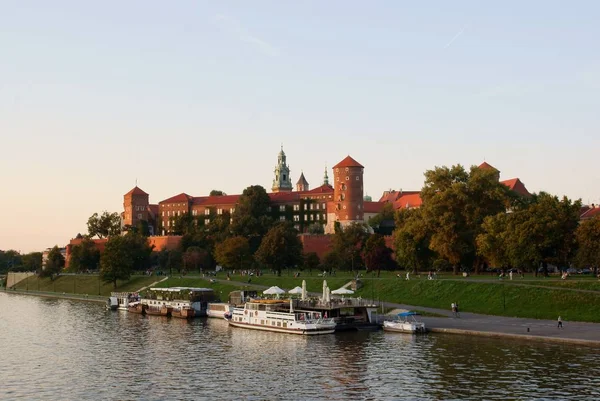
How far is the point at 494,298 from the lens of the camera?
71125 millimetres

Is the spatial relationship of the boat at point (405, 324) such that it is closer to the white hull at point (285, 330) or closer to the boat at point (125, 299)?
the white hull at point (285, 330)

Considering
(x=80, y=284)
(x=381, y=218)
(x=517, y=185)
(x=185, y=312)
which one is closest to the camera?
(x=185, y=312)

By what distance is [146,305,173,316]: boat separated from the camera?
90.1 m

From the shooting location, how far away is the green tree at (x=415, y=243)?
9600 cm

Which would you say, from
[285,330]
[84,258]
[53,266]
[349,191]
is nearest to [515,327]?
[285,330]

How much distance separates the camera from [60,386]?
44844 millimetres

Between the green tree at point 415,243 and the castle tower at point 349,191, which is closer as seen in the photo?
the green tree at point 415,243

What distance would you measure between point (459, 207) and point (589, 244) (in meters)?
23.4

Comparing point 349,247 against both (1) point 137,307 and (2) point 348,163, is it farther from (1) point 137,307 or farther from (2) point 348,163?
(2) point 348,163

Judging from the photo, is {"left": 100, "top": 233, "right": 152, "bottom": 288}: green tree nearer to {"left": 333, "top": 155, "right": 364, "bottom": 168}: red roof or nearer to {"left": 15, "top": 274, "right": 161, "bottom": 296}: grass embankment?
{"left": 15, "top": 274, "right": 161, "bottom": 296}: grass embankment

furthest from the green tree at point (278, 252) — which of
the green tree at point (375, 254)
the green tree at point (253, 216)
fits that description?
the green tree at point (253, 216)

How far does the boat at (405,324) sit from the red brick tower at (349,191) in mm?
102968

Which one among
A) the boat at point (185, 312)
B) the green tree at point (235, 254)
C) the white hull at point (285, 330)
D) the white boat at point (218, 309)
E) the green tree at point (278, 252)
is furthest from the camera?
the green tree at point (235, 254)

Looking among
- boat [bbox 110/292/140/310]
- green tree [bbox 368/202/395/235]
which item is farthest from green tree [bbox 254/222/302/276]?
green tree [bbox 368/202/395/235]
